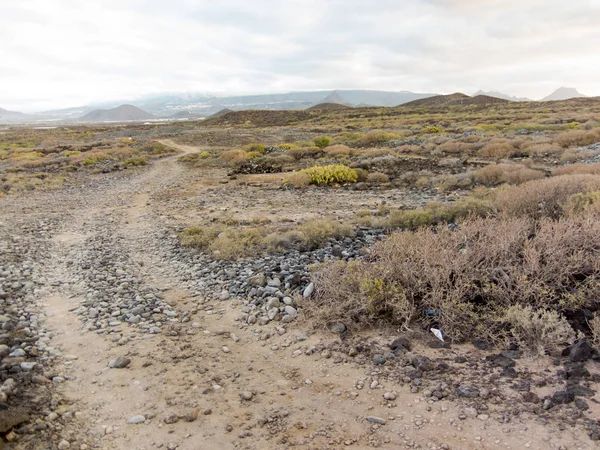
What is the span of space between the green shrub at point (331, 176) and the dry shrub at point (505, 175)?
512 cm

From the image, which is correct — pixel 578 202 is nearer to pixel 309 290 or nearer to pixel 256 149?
pixel 309 290

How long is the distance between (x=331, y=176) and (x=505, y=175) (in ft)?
22.6

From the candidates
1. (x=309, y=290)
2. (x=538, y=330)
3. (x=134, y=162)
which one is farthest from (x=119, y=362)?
→ (x=134, y=162)

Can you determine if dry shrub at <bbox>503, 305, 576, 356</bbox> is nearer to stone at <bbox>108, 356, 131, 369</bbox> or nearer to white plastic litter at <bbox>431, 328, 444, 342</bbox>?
white plastic litter at <bbox>431, 328, 444, 342</bbox>

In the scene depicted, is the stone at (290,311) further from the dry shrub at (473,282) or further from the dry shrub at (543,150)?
the dry shrub at (543,150)

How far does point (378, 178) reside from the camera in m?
17.1

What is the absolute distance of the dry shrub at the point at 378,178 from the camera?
1692 cm

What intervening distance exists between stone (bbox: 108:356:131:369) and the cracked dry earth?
0.7 inches

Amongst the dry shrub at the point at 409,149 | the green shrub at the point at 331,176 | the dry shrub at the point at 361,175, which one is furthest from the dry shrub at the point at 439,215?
the dry shrub at the point at 409,149

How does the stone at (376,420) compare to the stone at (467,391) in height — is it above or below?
below

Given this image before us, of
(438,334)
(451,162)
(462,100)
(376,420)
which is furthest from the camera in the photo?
(462,100)

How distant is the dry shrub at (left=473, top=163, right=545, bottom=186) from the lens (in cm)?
1352

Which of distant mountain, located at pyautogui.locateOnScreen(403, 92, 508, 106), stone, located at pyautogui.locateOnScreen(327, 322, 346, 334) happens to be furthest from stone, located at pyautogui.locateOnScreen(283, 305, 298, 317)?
distant mountain, located at pyautogui.locateOnScreen(403, 92, 508, 106)

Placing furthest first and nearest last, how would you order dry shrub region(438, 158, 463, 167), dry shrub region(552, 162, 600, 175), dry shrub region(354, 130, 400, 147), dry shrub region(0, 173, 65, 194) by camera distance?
dry shrub region(354, 130, 400, 147), dry shrub region(0, 173, 65, 194), dry shrub region(438, 158, 463, 167), dry shrub region(552, 162, 600, 175)
